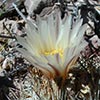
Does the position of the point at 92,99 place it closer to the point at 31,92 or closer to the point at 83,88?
the point at 83,88

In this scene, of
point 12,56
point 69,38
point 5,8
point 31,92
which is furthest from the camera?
point 5,8

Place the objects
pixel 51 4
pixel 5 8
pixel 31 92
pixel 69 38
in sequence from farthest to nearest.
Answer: pixel 5 8 < pixel 51 4 < pixel 31 92 < pixel 69 38

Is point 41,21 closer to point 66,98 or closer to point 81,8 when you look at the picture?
point 66,98

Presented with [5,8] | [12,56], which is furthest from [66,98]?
[5,8]

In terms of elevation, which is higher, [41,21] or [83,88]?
[41,21]

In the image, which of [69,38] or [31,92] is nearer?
[69,38]

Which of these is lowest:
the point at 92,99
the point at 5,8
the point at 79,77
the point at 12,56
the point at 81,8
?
the point at 92,99

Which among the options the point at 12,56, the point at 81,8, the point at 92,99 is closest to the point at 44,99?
the point at 92,99
